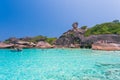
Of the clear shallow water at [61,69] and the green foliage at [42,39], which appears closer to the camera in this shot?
the clear shallow water at [61,69]

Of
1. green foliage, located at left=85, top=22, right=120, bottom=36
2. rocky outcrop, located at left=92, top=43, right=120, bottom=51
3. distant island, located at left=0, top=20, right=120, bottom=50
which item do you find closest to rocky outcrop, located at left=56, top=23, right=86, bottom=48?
distant island, located at left=0, top=20, right=120, bottom=50

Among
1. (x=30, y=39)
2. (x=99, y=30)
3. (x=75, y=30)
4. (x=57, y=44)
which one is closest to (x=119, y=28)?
(x=99, y=30)

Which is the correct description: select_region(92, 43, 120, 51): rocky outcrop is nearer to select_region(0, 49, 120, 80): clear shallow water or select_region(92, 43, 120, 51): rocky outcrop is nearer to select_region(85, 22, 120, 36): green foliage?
select_region(0, 49, 120, 80): clear shallow water

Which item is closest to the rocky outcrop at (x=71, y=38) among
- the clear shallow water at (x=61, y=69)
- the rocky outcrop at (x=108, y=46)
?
the rocky outcrop at (x=108, y=46)

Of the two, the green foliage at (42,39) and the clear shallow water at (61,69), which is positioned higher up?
the green foliage at (42,39)

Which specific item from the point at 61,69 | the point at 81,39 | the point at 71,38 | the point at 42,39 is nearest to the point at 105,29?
the point at 71,38

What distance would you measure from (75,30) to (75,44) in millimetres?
10242

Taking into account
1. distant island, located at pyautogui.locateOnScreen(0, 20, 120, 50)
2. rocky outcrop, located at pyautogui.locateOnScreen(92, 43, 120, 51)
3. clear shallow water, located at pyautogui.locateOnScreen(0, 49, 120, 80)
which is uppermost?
distant island, located at pyautogui.locateOnScreen(0, 20, 120, 50)

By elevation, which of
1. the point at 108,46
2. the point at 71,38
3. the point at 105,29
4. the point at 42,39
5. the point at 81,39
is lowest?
the point at 108,46

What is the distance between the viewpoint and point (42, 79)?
1419 centimetres

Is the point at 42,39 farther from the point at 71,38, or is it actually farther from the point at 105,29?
the point at 105,29

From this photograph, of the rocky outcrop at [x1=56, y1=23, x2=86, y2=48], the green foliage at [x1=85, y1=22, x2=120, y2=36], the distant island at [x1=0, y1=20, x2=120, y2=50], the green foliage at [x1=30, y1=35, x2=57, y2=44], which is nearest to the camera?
the distant island at [x1=0, y1=20, x2=120, y2=50]

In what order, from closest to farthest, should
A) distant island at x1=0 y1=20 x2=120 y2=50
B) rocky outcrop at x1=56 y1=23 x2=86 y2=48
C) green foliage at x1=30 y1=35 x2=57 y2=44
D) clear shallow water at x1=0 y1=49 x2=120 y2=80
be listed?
clear shallow water at x1=0 y1=49 x2=120 y2=80 → distant island at x1=0 y1=20 x2=120 y2=50 → rocky outcrop at x1=56 y1=23 x2=86 y2=48 → green foliage at x1=30 y1=35 x2=57 y2=44

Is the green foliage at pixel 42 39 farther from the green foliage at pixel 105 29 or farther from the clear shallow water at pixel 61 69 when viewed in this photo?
the clear shallow water at pixel 61 69
